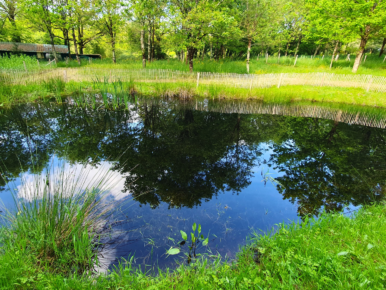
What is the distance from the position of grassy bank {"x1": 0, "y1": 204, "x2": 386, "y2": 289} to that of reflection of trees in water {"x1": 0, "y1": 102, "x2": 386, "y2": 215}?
101 cm

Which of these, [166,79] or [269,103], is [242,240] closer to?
[269,103]

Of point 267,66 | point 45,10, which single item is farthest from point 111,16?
point 267,66

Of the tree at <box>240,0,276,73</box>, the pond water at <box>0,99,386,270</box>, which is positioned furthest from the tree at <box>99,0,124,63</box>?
the pond water at <box>0,99,386,270</box>

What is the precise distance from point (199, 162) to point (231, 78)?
29.6ft

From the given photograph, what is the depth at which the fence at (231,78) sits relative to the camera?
40.2 ft

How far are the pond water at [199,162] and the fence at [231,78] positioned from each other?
14.1 ft

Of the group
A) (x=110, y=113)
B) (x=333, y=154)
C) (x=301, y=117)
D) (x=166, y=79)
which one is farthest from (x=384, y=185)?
(x=166, y=79)

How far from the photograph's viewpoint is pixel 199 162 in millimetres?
4883

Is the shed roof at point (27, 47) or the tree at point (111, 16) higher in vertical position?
the tree at point (111, 16)

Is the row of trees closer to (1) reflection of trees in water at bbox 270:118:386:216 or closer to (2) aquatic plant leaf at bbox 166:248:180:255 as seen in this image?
(1) reflection of trees in water at bbox 270:118:386:216

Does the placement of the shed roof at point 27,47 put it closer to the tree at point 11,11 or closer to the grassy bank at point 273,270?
the tree at point 11,11

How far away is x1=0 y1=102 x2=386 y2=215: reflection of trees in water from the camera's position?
12.9 feet

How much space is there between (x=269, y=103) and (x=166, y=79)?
6646mm

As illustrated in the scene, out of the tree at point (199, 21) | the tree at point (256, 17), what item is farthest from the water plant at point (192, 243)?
the tree at point (256, 17)
